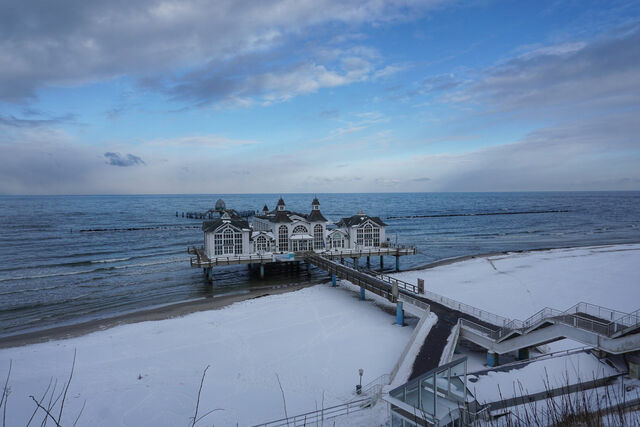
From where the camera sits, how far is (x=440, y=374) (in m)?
10.7

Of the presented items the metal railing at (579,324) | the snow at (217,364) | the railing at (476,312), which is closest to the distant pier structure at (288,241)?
the snow at (217,364)

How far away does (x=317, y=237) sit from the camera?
45.2 metres

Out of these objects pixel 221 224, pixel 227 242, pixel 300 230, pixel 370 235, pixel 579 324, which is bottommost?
pixel 579 324

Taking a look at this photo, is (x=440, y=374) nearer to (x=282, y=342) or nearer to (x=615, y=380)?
(x=615, y=380)

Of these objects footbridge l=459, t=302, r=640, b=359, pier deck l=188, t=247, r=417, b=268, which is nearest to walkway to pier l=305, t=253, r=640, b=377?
footbridge l=459, t=302, r=640, b=359

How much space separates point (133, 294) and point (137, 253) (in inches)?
899

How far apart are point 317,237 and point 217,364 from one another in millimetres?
26513

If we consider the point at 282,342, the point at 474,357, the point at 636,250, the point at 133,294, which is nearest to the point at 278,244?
the point at 133,294

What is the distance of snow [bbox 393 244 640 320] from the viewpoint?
28531 mm

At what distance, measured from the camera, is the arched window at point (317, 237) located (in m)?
44.9

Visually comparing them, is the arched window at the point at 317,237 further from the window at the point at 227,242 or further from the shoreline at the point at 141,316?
the window at the point at 227,242

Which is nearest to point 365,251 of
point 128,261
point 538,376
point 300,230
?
point 300,230

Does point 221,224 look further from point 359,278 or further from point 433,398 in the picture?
point 433,398

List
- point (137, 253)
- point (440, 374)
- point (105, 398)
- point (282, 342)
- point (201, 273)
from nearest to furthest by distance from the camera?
point (440, 374)
point (105, 398)
point (282, 342)
point (201, 273)
point (137, 253)
